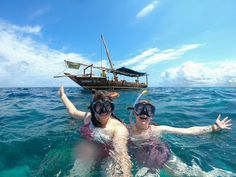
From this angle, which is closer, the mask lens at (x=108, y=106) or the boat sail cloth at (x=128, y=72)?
→ the mask lens at (x=108, y=106)

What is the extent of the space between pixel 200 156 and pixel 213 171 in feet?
2.35

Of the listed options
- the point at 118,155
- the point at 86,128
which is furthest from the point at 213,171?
the point at 86,128

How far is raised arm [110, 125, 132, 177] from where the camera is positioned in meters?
3.12

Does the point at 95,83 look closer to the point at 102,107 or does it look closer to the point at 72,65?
the point at 72,65

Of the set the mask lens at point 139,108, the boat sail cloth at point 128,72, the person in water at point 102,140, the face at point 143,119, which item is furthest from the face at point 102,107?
the boat sail cloth at point 128,72

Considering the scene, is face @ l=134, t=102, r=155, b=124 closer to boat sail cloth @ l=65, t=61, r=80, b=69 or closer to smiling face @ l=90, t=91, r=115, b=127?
smiling face @ l=90, t=91, r=115, b=127

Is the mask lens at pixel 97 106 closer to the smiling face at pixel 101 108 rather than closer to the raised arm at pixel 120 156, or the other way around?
the smiling face at pixel 101 108

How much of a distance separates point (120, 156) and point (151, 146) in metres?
0.90

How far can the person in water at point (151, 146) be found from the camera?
357 cm

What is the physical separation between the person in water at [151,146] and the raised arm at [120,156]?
1.16 feet

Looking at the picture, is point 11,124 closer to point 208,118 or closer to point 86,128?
point 86,128

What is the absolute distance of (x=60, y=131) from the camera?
20.3 feet

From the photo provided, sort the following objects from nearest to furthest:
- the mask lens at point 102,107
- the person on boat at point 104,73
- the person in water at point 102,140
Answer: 1. the person in water at point 102,140
2. the mask lens at point 102,107
3. the person on boat at point 104,73

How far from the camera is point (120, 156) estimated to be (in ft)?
11.3
